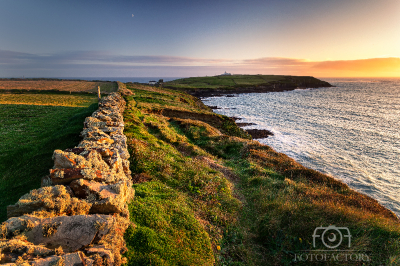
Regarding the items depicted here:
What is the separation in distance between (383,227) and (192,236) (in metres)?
7.53

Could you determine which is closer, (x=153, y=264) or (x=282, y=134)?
(x=153, y=264)

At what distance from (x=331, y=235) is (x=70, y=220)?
8.35 metres

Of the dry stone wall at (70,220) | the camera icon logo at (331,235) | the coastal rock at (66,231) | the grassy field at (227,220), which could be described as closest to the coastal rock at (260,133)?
Result: the grassy field at (227,220)

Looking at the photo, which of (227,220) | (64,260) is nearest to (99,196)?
(64,260)

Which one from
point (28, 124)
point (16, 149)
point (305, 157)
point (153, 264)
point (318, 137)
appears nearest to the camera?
point (153, 264)

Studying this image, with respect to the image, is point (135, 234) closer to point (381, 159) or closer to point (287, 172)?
point (287, 172)

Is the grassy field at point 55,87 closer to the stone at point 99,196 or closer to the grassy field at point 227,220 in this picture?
the grassy field at point 227,220

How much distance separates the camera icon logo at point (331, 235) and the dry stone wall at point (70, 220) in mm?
6795

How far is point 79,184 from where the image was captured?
5121 mm

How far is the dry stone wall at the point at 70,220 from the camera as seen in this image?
3.46 meters

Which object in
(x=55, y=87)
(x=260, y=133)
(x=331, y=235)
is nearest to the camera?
(x=331, y=235)

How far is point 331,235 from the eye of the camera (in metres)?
7.10

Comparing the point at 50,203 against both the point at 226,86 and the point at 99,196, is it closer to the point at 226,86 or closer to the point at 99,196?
the point at 99,196

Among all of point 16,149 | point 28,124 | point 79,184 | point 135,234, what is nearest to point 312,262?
point 135,234
